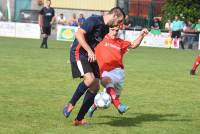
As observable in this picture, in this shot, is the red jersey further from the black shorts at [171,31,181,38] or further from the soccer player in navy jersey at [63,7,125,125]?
the black shorts at [171,31,181,38]

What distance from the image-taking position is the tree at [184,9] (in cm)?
4419

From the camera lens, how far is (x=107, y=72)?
32.3 feet

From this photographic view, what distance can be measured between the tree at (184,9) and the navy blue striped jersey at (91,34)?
116 feet

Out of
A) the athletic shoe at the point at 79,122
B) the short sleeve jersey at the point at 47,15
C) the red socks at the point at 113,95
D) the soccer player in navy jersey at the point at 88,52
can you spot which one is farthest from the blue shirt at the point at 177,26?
the athletic shoe at the point at 79,122

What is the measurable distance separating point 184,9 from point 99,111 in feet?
114

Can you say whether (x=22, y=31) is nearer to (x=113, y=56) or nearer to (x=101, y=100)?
(x=113, y=56)

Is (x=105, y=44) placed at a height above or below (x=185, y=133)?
above

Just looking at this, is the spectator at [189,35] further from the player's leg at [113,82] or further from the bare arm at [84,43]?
the bare arm at [84,43]

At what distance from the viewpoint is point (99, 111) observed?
10500 mm

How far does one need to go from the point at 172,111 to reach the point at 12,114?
275cm

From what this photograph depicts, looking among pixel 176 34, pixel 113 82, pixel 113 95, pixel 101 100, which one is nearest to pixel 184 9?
pixel 176 34

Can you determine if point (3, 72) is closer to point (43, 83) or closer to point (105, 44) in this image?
point (43, 83)

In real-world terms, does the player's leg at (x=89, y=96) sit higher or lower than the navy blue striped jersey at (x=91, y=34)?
lower

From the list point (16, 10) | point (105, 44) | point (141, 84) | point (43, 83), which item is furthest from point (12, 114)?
point (16, 10)
